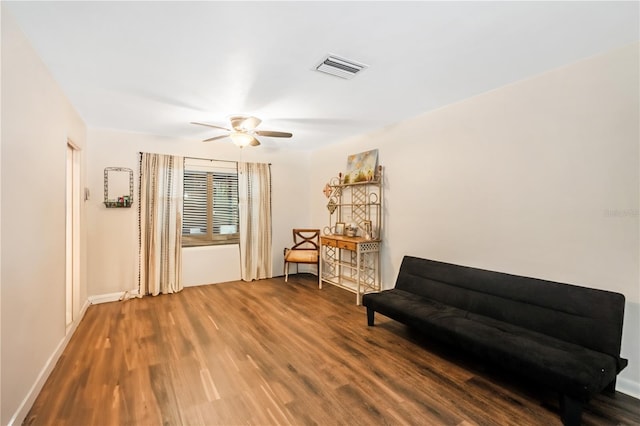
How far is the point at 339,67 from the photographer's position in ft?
7.91

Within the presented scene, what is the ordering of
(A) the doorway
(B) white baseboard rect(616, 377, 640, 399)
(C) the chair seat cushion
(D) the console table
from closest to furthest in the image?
1. (B) white baseboard rect(616, 377, 640, 399)
2. (A) the doorway
3. (D) the console table
4. (C) the chair seat cushion

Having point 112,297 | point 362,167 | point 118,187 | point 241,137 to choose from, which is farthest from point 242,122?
point 112,297

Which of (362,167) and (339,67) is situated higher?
(339,67)

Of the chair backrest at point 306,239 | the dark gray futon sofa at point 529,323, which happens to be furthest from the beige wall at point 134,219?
the dark gray futon sofa at point 529,323

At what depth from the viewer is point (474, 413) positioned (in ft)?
6.39

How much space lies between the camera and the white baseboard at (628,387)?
83.4 inches

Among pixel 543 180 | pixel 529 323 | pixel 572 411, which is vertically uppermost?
pixel 543 180

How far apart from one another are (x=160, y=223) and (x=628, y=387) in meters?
5.45

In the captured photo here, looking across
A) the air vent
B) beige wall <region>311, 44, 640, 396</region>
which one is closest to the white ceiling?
the air vent

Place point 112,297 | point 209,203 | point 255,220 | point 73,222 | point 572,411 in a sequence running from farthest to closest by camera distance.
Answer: point 255,220
point 209,203
point 112,297
point 73,222
point 572,411

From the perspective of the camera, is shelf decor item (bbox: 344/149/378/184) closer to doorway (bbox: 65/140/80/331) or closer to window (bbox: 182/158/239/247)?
window (bbox: 182/158/239/247)

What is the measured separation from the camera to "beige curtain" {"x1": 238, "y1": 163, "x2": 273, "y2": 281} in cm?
531

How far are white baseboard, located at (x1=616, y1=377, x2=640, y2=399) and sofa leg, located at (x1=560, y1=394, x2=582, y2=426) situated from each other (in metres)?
0.74

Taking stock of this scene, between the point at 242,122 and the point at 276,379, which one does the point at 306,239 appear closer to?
the point at 242,122
